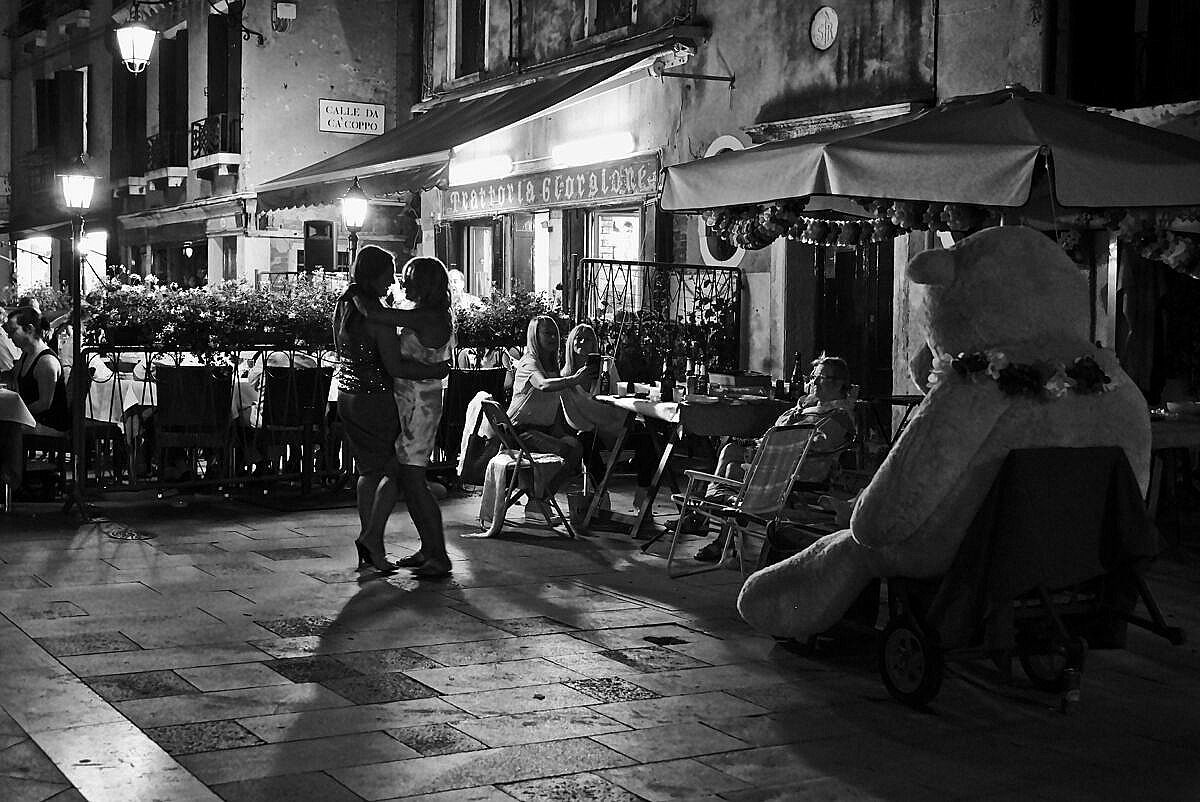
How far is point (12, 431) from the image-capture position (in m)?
9.91

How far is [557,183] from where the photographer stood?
16594mm

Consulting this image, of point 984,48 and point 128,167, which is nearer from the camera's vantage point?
point 984,48

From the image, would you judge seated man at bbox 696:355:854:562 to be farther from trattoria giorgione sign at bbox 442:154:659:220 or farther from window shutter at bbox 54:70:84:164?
window shutter at bbox 54:70:84:164

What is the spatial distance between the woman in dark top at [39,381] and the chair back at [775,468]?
17.2 feet

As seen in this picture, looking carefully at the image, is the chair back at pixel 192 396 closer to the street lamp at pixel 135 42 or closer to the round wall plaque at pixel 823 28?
the round wall plaque at pixel 823 28

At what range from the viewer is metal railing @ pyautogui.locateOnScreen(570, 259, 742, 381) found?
524 inches

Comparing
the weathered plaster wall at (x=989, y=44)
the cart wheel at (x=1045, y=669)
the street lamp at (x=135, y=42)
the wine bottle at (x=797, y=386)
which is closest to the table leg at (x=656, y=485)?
the wine bottle at (x=797, y=386)

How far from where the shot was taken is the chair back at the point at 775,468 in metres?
7.54

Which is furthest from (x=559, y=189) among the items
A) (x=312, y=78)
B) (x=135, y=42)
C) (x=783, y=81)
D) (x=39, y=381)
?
(x=39, y=381)

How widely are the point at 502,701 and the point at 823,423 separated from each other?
2986mm

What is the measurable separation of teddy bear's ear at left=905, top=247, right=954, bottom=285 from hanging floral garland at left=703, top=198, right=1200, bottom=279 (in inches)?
82.7

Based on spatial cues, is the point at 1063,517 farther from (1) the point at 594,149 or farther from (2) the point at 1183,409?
(1) the point at 594,149

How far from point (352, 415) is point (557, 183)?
9.03 m

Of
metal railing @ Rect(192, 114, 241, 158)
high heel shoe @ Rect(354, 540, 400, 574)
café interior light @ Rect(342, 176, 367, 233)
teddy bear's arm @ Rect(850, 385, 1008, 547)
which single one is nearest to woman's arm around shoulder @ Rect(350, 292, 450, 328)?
high heel shoe @ Rect(354, 540, 400, 574)
